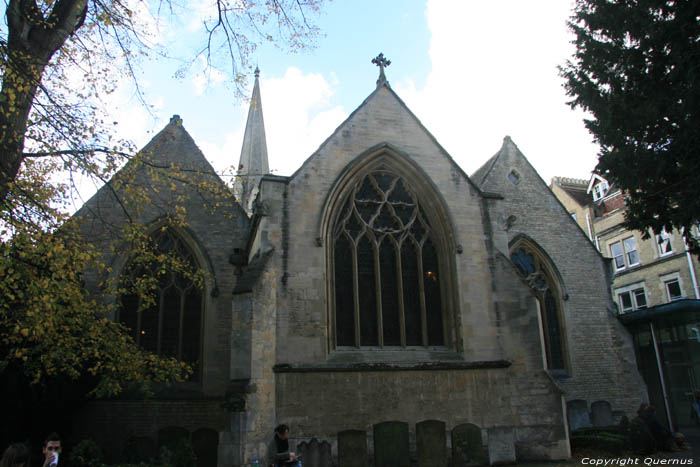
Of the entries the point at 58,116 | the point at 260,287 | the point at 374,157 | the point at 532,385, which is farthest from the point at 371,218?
the point at 58,116

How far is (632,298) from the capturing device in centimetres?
2917

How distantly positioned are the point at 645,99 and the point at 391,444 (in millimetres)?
9058

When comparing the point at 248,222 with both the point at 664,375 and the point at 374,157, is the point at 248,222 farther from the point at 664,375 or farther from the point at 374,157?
the point at 664,375

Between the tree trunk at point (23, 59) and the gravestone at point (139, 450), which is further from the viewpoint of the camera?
the gravestone at point (139, 450)

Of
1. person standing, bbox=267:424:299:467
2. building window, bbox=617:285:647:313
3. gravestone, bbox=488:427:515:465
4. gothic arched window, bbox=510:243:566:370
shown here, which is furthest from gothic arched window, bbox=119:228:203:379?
building window, bbox=617:285:647:313

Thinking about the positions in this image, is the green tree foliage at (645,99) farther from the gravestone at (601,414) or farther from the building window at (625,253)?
the building window at (625,253)

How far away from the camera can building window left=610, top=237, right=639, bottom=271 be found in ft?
95.5

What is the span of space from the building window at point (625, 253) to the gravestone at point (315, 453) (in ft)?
78.4

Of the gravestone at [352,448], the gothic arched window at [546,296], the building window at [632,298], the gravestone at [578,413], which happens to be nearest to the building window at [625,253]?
the building window at [632,298]

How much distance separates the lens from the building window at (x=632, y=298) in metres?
28.7

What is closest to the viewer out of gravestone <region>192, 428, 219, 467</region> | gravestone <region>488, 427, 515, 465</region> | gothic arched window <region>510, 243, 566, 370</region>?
gravestone <region>488, 427, 515, 465</region>

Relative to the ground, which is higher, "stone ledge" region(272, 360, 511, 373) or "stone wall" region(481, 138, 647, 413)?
"stone wall" region(481, 138, 647, 413)

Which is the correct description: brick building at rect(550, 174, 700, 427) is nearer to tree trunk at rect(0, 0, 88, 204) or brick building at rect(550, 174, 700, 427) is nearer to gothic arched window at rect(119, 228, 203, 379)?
gothic arched window at rect(119, 228, 203, 379)

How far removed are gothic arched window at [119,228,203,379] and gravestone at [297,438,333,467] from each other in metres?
4.78
